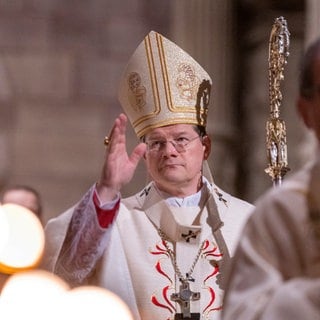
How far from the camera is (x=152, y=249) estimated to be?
3.75 meters

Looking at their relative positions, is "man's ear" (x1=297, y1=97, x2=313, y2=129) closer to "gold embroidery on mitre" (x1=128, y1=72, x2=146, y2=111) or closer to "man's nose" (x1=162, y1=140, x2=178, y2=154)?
"man's nose" (x1=162, y1=140, x2=178, y2=154)

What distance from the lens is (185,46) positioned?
20.7 ft

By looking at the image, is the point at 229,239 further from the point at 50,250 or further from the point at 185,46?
the point at 185,46

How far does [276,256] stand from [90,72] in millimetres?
4421

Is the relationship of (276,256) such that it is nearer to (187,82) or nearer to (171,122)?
(171,122)

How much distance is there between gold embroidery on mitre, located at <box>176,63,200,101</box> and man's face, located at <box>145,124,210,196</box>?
0.44 ft

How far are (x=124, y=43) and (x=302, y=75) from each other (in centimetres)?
434

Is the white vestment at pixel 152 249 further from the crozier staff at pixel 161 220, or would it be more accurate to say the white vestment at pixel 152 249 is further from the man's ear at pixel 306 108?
the man's ear at pixel 306 108

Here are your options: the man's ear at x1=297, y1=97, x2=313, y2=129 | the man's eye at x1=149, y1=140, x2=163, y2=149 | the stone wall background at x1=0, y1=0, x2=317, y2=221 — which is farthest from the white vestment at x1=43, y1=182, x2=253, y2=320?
the stone wall background at x1=0, y1=0, x2=317, y2=221

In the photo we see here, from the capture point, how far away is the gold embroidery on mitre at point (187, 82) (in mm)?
3816

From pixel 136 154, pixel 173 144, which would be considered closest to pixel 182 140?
pixel 173 144

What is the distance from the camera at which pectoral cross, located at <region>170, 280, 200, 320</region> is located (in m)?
3.60

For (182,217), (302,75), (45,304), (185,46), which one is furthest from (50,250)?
(185,46)

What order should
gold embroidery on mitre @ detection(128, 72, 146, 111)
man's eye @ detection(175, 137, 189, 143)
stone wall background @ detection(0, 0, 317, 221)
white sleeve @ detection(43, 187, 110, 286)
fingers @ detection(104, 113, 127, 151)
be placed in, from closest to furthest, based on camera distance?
fingers @ detection(104, 113, 127, 151) < white sleeve @ detection(43, 187, 110, 286) < man's eye @ detection(175, 137, 189, 143) < gold embroidery on mitre @ detection(128, 72, 146, 111) < stone wall background @ detection(0, 0, 317, 221)
